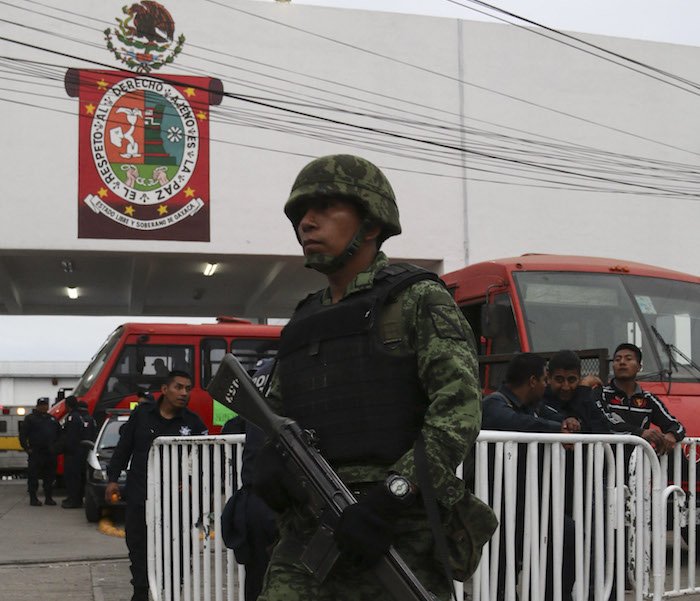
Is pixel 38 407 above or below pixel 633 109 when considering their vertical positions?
below

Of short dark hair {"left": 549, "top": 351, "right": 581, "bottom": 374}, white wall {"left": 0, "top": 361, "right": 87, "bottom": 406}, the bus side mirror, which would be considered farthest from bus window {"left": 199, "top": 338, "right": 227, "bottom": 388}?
white wall {"left": 0, "top": 361, "right": 87, "bottom": 406}

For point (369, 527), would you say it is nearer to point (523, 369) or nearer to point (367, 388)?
point (367, 388)

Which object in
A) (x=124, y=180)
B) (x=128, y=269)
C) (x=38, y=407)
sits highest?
(x=124, y=180)

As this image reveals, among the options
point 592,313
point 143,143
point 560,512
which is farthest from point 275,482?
point 143,143

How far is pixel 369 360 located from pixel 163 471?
3733mm

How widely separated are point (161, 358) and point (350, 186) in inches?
582

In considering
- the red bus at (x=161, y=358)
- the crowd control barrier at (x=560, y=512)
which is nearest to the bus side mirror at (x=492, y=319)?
the crowd control barrier at (x=560, y=512)

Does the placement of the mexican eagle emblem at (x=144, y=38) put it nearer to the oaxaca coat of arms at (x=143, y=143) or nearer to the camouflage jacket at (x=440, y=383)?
the oaxaca coat of arms at (x=143, y=143)

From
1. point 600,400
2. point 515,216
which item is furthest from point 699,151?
point 600,400

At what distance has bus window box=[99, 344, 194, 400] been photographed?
16.8 m

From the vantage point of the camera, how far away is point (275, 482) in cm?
267

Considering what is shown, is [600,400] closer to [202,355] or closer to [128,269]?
[202,355]

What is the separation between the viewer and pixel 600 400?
743 cm

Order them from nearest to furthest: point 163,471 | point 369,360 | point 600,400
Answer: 1. point 369,360
2. point 163,471
3. point 600,400
